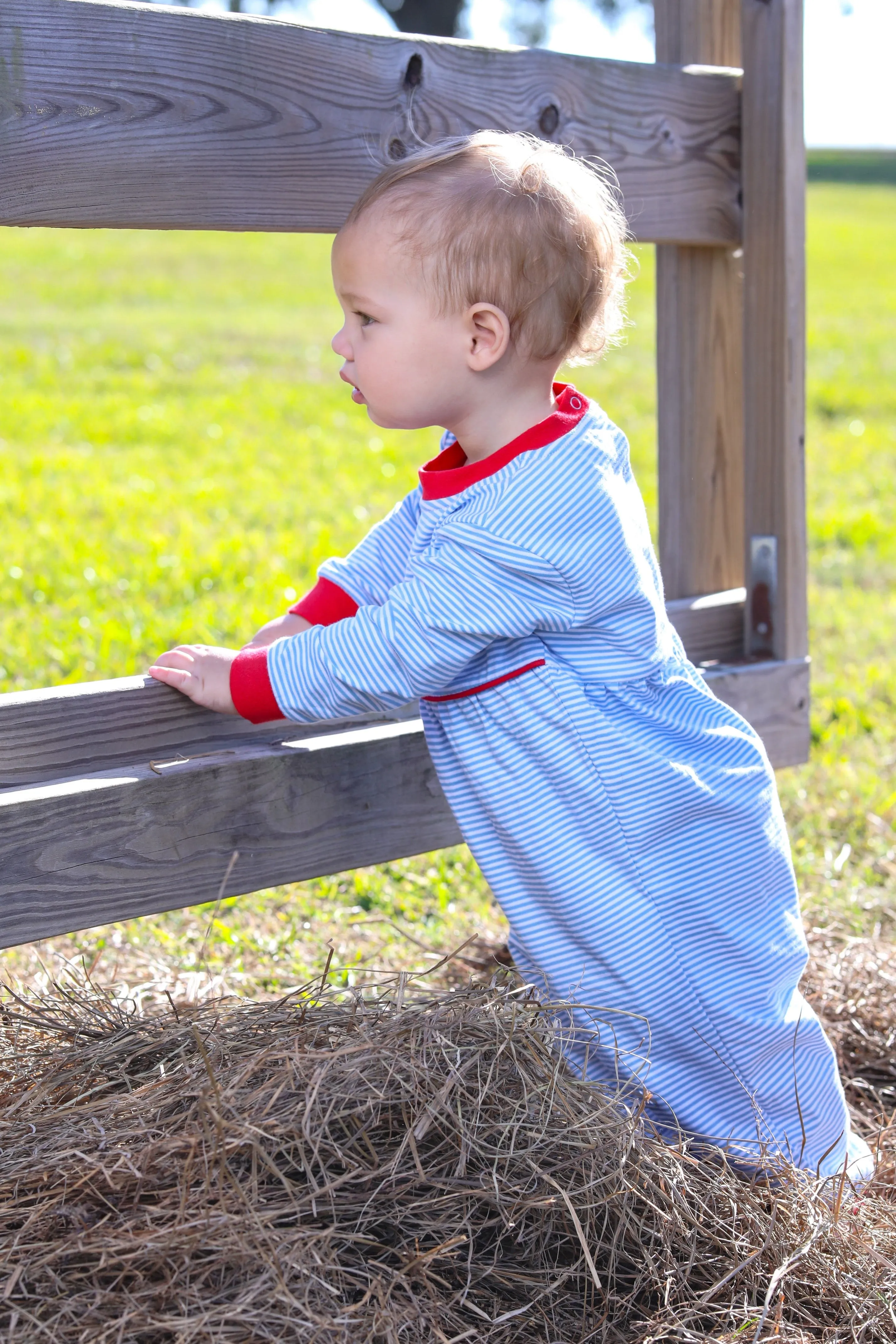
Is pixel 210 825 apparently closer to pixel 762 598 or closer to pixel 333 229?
pixel 333 229

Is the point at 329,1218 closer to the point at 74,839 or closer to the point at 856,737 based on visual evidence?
the point at 74,839

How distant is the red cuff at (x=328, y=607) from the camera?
8.52ft

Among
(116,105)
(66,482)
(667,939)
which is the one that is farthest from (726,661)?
(66,482)

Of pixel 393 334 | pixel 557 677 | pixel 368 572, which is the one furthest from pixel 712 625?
pixel 393 334

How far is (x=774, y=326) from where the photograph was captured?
323cm

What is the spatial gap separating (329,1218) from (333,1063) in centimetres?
22

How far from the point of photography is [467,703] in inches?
91.1

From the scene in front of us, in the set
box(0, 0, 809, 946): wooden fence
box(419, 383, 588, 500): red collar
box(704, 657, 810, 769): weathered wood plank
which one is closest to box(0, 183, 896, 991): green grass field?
box(704, 657, 810, 769): weathered wood plank

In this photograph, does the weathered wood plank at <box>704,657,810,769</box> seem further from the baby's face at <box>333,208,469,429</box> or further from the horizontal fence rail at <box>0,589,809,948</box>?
the baby's face at <box>333,208,469,429</box>

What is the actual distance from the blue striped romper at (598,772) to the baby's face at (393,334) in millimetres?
143

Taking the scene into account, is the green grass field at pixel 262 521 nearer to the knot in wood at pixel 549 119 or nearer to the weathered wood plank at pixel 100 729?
the weathered wood plank at pixel 100 729

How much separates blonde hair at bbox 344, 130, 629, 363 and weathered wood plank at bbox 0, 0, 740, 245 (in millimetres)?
312

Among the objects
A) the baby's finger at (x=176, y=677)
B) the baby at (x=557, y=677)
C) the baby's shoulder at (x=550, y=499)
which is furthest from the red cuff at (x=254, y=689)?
the baby's shoulder at (x=550, y=499)

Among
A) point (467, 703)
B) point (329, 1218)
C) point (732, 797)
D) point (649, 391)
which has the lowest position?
point (649, 391)
